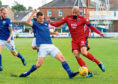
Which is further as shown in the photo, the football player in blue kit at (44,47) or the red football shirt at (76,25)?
the red football shirt at (76,25)

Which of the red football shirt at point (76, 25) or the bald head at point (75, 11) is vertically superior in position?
the bald head at point (75, 11)

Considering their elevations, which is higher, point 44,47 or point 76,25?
point 76,25

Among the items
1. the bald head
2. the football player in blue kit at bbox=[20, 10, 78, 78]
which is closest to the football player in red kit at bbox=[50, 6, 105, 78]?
the bald head

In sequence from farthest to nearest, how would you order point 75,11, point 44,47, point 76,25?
point 76,25 < point 75,11 < point 44,47

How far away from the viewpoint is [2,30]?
11742 millimetres

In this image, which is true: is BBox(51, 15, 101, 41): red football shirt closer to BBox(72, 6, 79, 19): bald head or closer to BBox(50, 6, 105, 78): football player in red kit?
BBox(50, 6, 105, 78): football player in red kit

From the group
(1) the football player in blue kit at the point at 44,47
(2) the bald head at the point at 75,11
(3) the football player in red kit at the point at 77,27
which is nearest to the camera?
(1) the football player in blue kit at the point at 44,47

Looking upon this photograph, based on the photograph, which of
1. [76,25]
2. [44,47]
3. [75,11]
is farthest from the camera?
[76,25]

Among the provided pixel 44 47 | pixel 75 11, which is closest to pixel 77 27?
pixel 75 11

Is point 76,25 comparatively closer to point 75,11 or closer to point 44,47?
point 75,11

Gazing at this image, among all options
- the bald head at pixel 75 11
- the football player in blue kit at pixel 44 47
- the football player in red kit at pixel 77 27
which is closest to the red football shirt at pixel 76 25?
the football player in red kit at pixel 77 27

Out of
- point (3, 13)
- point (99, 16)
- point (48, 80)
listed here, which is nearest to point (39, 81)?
point (48, 80)

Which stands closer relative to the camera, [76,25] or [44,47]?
[44,47]

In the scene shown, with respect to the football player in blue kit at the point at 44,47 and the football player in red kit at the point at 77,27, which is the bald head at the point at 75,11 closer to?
the football player in red kit at the point at 77,27
